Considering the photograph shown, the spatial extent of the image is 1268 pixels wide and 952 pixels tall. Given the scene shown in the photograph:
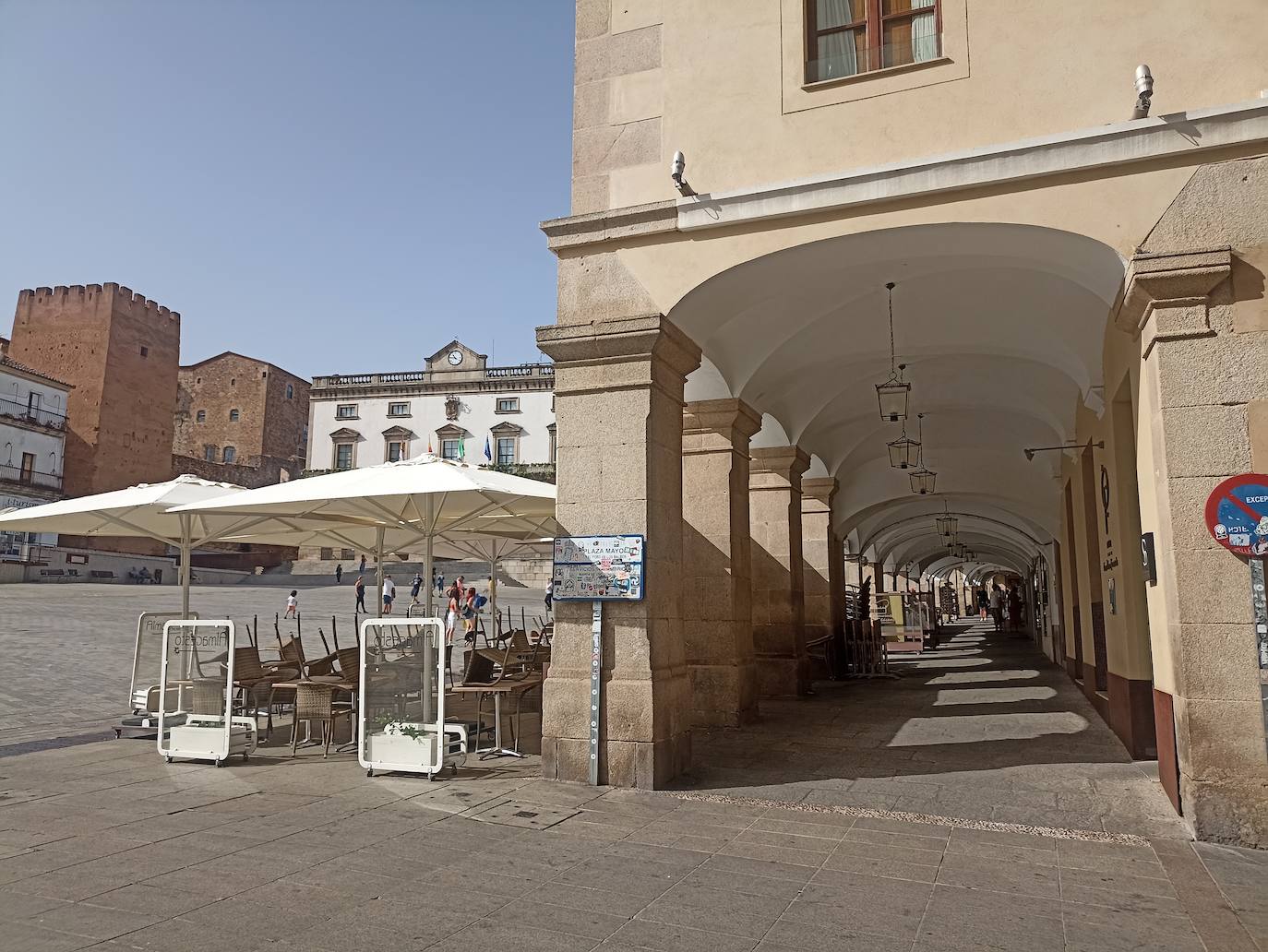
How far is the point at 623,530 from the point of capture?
6.92 m

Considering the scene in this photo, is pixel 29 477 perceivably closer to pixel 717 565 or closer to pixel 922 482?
pixel 922 482

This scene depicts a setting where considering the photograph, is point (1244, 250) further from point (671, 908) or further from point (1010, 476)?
point (1010, 476)

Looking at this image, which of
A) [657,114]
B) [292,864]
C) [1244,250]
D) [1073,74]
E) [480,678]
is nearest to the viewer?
[292,864]

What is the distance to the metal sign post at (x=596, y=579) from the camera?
6.70 m

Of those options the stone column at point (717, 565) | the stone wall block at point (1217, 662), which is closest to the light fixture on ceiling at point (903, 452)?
the stone column at point (717, 565)

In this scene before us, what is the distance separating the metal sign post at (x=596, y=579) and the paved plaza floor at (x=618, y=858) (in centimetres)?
73

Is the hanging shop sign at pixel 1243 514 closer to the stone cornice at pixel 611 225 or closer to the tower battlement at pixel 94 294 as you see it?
the stone cornice at pixel 611 225

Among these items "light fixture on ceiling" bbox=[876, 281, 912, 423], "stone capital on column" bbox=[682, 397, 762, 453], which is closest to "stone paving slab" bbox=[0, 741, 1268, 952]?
"stone capital on column" bbox=[682, 397, 762, 453]

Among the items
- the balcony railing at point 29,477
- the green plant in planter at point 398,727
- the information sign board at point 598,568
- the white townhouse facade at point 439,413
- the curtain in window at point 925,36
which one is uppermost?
the white townhouse facade at point 439,413

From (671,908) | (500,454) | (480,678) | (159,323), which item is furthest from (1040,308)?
(159,323)

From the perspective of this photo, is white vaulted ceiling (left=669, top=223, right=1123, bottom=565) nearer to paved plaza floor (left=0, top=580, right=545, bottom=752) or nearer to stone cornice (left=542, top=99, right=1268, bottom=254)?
stone cornice (left=542, top=99, right=1268, bottom=254)

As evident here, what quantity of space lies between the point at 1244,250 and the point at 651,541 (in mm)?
4329

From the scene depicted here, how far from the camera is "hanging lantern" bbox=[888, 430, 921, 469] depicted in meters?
12.3

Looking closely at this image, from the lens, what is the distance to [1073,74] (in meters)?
6.27
